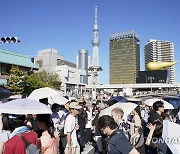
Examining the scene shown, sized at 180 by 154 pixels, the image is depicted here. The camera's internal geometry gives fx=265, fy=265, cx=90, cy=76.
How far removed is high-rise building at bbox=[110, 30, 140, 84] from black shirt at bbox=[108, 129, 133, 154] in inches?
7004

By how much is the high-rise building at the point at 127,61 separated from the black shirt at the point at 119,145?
584ft

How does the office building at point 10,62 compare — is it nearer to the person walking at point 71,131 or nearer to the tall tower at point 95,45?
the person walking at point 71,131

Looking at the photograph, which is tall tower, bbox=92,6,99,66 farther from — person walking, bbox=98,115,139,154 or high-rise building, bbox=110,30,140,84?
person walking, bbox=98,115,139,154

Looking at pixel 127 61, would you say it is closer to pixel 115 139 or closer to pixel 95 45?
pixel 95 45

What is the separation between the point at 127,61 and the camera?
Answer: 190 metres

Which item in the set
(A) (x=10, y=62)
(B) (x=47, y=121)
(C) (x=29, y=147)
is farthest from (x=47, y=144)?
(A) (x=10, y=62)

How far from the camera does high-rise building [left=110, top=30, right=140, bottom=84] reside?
18400 centimetres

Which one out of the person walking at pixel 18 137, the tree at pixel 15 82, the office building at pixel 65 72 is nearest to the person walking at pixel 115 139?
the person walking at pixel 18 137

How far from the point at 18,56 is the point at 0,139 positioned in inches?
2178

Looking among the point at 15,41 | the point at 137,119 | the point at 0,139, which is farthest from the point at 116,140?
the point at 15,41

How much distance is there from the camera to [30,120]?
5543 millimetres

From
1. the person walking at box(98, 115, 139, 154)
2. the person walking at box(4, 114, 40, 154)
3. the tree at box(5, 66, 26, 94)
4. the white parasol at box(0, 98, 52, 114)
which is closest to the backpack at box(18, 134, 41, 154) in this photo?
the person walking at box(4, 114, 40, 154)

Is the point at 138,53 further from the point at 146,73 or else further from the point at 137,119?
the point at 137,119

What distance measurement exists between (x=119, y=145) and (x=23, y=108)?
168 centimetres
